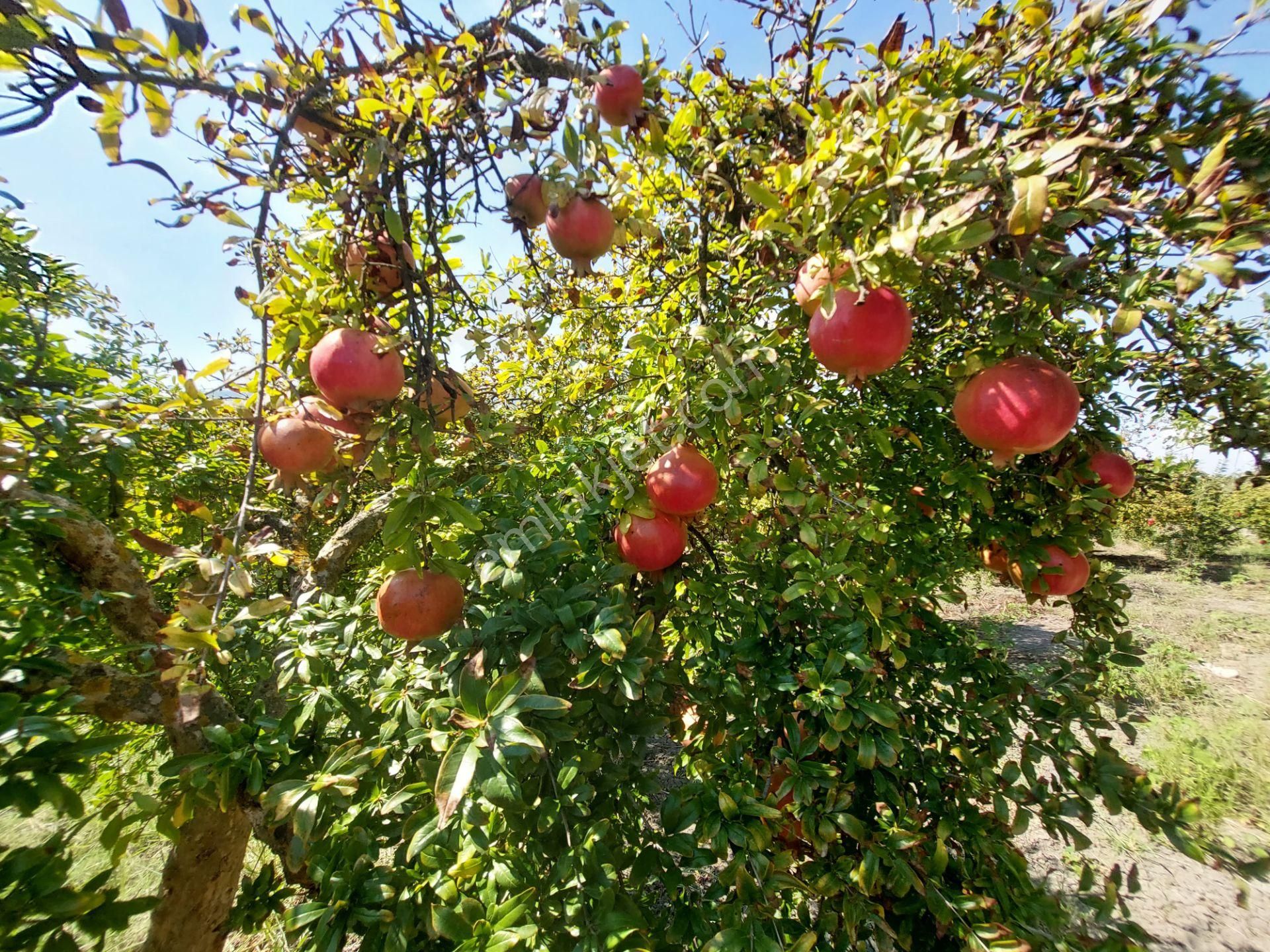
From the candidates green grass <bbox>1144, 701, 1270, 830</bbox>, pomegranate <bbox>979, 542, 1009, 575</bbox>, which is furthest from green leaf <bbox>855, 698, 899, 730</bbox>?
green grass <bbox>1144, 701, 1270, 830</bbox>

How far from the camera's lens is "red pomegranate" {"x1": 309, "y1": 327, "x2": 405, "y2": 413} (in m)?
0.81

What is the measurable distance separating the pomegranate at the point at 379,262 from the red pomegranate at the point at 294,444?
265mm

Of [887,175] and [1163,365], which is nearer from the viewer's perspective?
[887,175]

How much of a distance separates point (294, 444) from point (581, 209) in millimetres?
625

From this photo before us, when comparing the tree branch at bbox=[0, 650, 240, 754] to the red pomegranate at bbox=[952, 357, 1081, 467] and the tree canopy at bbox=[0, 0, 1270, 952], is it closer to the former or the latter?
the tree canopy at bbox=[0, 0, 1270, 952]

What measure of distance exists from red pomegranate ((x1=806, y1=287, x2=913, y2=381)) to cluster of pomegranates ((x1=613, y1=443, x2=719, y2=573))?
0.34m

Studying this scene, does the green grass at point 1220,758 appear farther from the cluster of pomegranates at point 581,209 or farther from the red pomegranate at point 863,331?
the cluster of pomegranates at point 581,209

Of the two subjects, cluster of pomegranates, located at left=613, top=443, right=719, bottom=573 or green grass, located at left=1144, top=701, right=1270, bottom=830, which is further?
green grass, located at left=1144, top=701, right=1270, bottom=830

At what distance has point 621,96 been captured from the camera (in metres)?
0.94

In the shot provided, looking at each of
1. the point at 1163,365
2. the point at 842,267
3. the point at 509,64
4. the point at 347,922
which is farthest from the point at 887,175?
the point at 347,922

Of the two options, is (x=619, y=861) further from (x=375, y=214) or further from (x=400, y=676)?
(x=375, y=214)

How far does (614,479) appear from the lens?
1277 millimetres

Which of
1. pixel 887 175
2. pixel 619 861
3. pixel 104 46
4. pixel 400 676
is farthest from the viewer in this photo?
pixel 400 676

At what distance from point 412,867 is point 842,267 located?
4.05 ft
